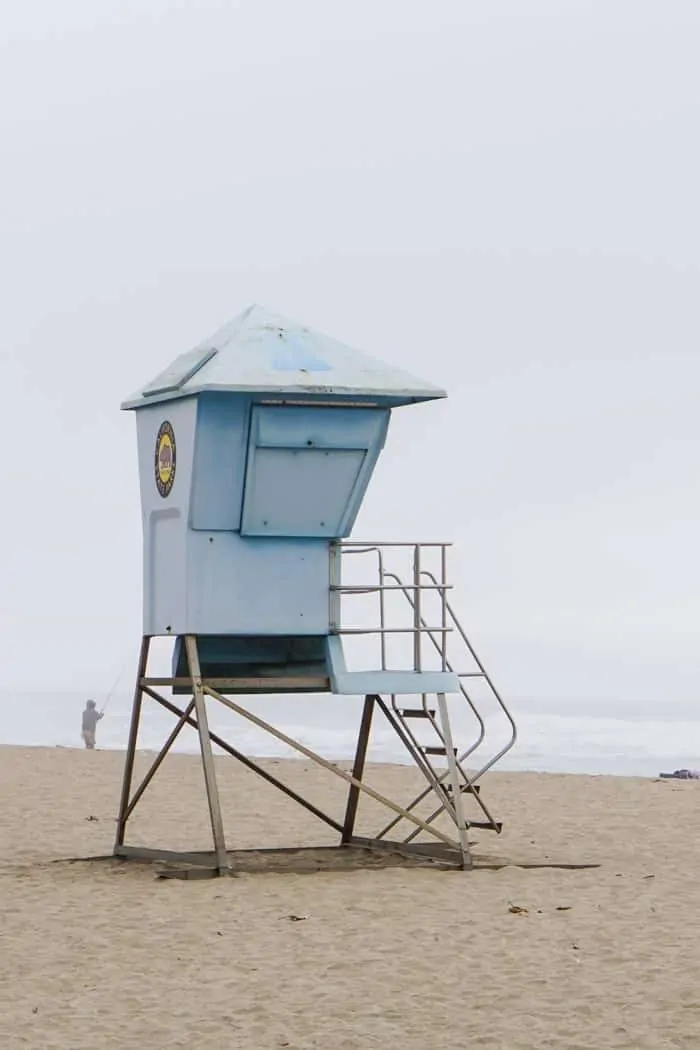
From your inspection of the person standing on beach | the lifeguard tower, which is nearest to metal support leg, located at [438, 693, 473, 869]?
the lifeguard tower

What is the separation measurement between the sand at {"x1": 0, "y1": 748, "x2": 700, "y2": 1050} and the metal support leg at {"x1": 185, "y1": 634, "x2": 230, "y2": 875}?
0.30 m

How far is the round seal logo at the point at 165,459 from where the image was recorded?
15703mm

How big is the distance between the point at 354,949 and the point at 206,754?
3.30 m

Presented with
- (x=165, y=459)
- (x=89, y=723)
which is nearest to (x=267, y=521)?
(x=165, y=459)

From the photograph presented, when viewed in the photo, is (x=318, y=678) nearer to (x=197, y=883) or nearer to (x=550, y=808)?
(x=197, y=883)

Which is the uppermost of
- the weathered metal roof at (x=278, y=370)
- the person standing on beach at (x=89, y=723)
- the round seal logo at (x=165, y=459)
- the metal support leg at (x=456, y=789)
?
the weathered metal roof at (x=278, y=370)

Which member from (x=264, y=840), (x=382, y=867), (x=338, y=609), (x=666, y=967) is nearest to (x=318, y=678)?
(x=338, y=609)

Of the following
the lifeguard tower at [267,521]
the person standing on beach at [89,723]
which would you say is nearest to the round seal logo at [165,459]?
the lifeguard tower at [267,521]

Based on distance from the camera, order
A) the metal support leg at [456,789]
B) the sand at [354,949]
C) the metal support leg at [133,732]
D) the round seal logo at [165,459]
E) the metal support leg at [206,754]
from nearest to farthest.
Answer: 1. the sand at [354,949]
2. the metal support leg at [206,754]
3. the metal support leg at [456,789]
4. the round seal logo at [165,459]
5. the metal support leg at [133,732]

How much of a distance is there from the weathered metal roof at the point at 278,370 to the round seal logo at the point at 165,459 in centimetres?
28

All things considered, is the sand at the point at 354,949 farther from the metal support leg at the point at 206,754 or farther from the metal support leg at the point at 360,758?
the metal support leg at the point at 360,758

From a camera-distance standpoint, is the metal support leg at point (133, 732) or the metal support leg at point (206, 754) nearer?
the metal support leg at point (206, 754)

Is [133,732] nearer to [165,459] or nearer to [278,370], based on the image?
[165,459]

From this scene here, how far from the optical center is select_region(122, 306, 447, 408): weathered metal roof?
15.1 metres
